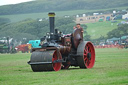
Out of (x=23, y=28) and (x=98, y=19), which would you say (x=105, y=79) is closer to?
(x=23, y=28)

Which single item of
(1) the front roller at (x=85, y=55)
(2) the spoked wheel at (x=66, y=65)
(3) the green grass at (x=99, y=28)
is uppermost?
(1) the front roller at (x=85, y=55)

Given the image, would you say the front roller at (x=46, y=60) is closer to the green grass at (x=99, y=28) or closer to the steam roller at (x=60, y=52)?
the steam roller at (x=60, y=52)

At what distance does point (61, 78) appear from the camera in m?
14.6

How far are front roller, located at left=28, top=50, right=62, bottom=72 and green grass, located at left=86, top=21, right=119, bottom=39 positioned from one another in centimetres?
10283

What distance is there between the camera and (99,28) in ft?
468

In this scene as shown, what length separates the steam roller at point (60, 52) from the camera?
18.1m

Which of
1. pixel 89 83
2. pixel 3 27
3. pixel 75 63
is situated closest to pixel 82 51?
pixel 75 63

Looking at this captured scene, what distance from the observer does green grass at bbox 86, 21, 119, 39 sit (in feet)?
414

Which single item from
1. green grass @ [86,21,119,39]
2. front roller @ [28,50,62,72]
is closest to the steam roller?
front roller @ [28,50,62,72]

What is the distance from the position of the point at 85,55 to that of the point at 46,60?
2.84m

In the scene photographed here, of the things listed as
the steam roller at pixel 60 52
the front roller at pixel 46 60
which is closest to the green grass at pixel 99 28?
the steam roller at pixel 60 52

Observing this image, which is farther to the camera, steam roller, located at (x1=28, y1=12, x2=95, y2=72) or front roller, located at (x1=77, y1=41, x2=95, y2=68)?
front roller, located at (x1=77, y1=41, x2=95, y2=68)

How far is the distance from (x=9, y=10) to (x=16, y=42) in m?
99.8

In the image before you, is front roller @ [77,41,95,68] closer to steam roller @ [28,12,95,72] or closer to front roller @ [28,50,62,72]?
steam roller @ [28,12,95,72]
